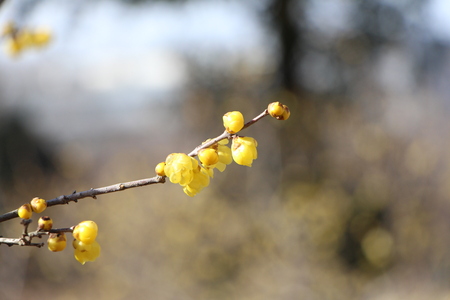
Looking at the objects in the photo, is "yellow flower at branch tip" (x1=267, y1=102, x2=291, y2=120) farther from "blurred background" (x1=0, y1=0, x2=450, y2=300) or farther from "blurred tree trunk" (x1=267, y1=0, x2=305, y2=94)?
"blurred tree trunk" (x1=267, y1=0, x2=305, y2=94)

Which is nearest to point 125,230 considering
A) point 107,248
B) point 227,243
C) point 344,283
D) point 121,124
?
point 107,248

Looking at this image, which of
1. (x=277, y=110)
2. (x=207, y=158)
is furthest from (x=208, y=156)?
(x=277, y=110)

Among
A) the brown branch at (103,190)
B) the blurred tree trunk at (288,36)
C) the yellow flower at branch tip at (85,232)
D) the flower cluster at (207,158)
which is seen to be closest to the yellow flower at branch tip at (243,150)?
the flower cluster at (207,158)

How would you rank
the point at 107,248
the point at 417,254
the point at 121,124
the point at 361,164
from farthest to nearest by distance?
the point at 121,124, the point at 361,164, the point at 107,248, the point at 417,254

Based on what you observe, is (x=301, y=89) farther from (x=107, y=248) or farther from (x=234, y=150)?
(x=234, y=150)

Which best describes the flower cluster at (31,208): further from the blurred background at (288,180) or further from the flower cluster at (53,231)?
the blurred background at (288,180)

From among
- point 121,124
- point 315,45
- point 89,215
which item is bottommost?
point 89,215
